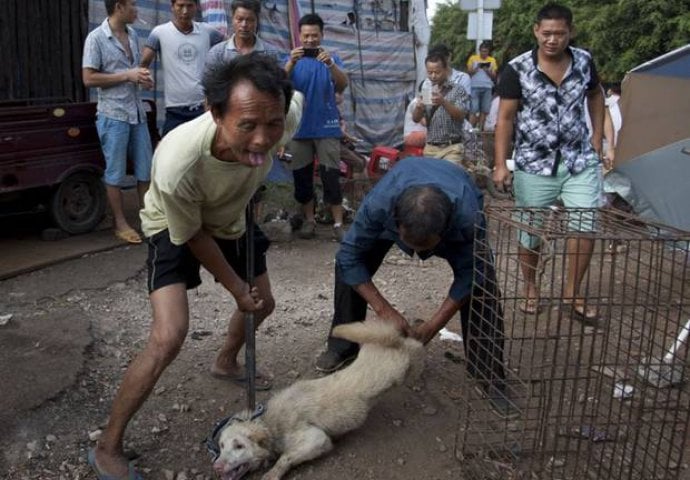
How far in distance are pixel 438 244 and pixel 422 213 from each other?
37cm

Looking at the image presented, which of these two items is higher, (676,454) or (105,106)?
(105,106)

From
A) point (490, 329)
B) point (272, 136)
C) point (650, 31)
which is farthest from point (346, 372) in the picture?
point (650, 31)

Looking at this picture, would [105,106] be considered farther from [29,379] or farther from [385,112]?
[385,112]

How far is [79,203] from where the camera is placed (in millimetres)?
5941

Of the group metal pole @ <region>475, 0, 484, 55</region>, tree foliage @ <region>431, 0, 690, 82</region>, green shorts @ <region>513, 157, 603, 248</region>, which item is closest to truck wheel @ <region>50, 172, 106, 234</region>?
green shorts @ <region>513, 157, 603, 248</region>

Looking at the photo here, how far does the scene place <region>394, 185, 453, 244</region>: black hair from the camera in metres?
2.83

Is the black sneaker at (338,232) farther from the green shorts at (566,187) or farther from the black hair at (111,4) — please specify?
the black hair at (111,4)

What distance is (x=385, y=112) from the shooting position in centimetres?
1016

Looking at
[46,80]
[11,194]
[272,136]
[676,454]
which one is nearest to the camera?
[272,136]

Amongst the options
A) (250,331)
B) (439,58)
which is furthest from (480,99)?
(250,331)

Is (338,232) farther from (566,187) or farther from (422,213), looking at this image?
(422,213)

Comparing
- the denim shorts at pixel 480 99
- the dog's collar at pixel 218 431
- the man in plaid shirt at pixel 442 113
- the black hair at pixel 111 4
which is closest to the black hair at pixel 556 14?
the man in plaid shirt at pixel 442 113

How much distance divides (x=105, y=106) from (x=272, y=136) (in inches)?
133

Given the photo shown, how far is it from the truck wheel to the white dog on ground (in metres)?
3.32
